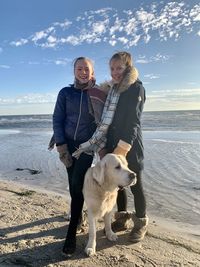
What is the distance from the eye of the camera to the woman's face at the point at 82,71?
14.9 feet

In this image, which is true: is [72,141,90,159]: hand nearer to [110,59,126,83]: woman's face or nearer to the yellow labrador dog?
the yellow labrador dog

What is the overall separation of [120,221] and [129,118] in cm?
160

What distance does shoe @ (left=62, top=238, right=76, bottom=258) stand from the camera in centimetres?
421

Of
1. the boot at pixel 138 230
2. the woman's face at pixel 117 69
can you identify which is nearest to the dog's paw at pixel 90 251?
the boot at pixel 138 230

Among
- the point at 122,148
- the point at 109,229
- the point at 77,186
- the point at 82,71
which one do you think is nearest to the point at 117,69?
the point at 82,71

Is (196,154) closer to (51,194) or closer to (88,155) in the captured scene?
(51,194)

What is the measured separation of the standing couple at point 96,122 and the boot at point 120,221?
0.31m

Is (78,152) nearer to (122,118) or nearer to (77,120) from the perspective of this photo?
→ (77,120)

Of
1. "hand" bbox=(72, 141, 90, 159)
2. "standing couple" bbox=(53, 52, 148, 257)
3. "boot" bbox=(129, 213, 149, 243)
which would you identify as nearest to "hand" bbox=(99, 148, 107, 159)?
"standing couple" bbox=(53, 52, 148, 257)

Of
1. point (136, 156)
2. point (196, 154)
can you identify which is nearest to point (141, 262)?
point (136, 156)

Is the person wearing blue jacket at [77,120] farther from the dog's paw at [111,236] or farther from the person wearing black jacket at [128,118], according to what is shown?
the dog's paw at [111,236]

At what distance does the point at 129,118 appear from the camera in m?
4.29

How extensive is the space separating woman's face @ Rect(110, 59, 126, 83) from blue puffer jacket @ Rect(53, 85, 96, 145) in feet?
1.41

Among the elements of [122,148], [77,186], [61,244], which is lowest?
[61,244]
